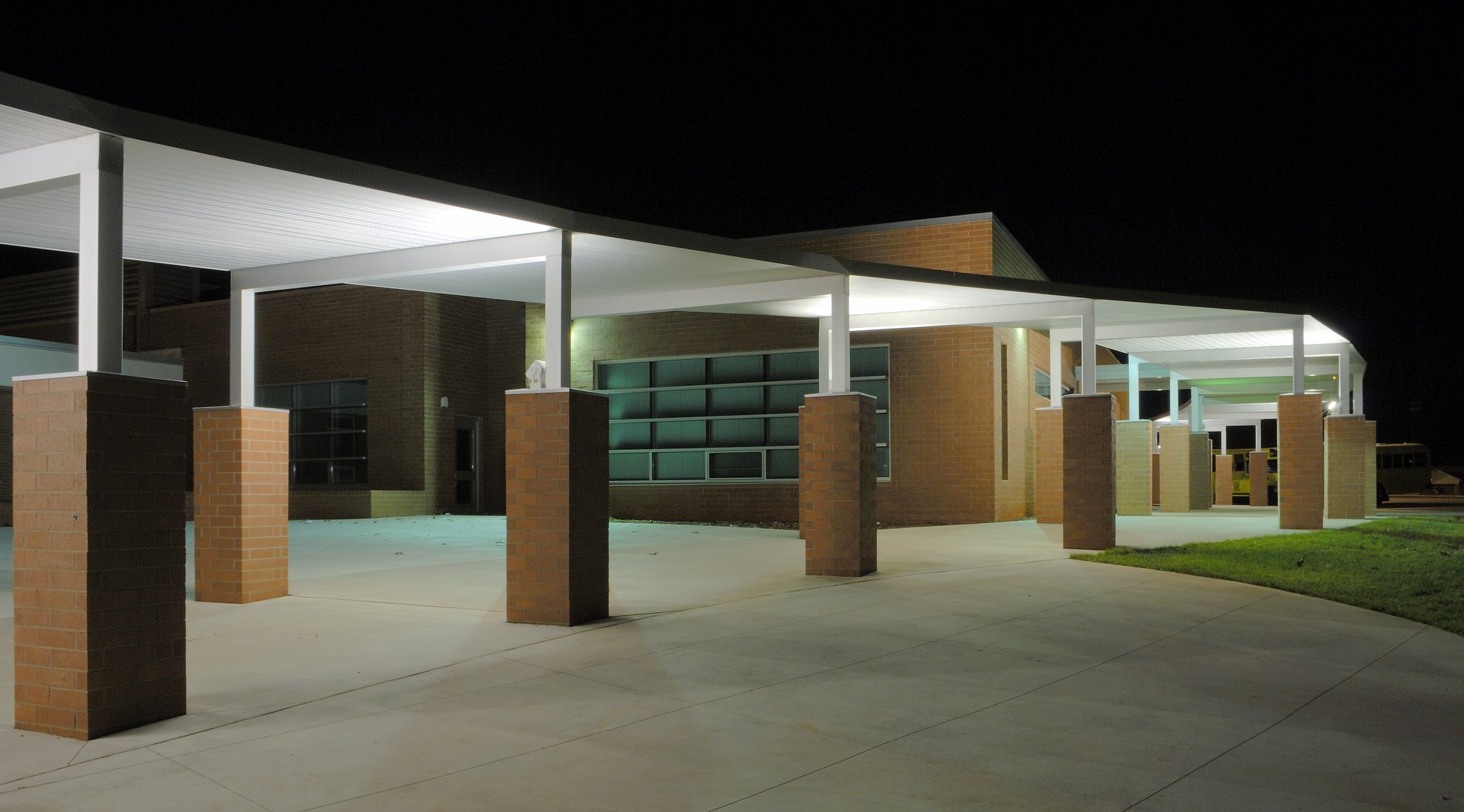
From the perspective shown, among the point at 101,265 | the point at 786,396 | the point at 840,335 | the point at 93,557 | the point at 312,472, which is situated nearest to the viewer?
the point at 93,557

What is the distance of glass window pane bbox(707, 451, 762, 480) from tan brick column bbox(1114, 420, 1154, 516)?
824 cm

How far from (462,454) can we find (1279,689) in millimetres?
21687

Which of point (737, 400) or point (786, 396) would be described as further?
point (737, 400)

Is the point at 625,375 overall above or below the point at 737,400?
above

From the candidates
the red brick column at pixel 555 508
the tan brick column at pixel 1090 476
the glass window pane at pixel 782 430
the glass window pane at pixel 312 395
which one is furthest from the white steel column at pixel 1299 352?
the glass window pane at pixel 312 395

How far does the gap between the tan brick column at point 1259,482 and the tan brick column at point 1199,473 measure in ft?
6.33

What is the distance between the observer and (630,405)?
2453 cm

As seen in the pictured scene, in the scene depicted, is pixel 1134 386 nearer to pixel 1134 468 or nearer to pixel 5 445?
pixel 1134 468

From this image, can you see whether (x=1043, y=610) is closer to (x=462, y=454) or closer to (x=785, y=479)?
(x=785, y=479)

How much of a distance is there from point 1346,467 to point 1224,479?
12.8 metres

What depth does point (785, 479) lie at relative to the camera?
22656mm

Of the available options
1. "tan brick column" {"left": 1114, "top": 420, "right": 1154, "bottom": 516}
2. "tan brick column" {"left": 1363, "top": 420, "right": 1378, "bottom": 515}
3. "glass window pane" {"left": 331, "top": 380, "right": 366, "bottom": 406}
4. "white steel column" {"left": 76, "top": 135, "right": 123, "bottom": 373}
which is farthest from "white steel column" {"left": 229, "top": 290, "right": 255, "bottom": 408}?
"tan brick column" {"left": 1363, "top": 420, "right": 1378, "bottom": 515}

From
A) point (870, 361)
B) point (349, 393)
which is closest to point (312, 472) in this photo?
point (349, 393)

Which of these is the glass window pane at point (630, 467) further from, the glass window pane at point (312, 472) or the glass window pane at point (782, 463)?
the glass window pane at point (312, 472)
